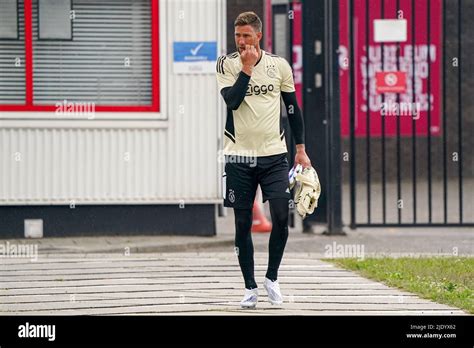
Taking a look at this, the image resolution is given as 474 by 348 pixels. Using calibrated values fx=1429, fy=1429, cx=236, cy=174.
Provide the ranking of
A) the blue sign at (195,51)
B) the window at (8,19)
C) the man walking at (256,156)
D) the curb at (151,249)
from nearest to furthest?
the man walking at (256,156) < the curb at (151,249) < the window at (8,19) < the blue sign at (195,51)

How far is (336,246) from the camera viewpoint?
15.1m

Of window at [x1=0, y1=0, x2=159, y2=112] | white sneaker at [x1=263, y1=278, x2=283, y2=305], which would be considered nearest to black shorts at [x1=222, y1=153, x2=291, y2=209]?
white sneaker at [x1=263, y1=278, x2=283, y2=305]

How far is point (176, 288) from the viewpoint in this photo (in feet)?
37.2

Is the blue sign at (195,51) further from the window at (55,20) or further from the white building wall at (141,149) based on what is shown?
the window at (55,20)

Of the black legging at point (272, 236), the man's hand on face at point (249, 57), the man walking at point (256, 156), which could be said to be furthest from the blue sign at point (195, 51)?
the man's hand on face at point (249, 57)

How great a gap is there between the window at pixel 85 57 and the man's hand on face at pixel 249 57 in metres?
5.31

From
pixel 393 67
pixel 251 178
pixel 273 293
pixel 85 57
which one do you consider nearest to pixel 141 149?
pixel 85 57

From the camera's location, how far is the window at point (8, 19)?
15.0m

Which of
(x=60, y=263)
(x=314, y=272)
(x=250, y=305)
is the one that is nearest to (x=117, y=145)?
(x=60, y=263)

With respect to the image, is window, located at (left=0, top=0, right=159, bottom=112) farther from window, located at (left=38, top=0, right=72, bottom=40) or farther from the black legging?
the black legging

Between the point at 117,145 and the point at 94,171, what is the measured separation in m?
0.37

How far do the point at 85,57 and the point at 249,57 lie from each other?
5559 millimetres

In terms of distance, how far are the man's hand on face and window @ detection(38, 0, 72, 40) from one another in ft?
18.0

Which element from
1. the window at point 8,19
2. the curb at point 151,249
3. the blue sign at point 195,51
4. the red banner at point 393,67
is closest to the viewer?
the curb at point 151,249
